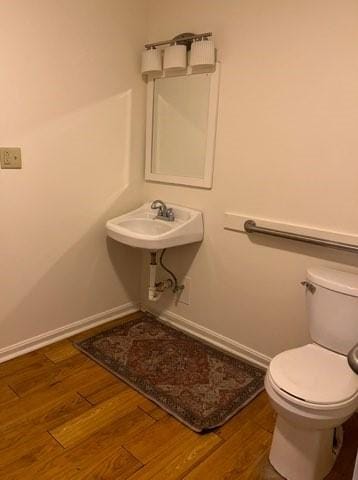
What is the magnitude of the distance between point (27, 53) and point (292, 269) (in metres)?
1.82

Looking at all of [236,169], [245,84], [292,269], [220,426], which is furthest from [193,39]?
[220,426]

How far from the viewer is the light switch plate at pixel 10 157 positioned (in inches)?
76.2

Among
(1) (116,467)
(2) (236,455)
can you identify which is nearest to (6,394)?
(1) (116,467)

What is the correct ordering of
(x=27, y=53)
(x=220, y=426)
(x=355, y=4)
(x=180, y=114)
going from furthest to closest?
(x=180, y=114) → (x=27, y=53) → (x=220, y=426) → (x=355, y=4)

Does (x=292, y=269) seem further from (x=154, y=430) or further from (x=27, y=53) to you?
(x=27, y=53)

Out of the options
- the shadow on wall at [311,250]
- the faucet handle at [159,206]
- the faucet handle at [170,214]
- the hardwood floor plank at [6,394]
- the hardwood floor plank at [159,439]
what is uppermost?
the faucet handle at [159,206]

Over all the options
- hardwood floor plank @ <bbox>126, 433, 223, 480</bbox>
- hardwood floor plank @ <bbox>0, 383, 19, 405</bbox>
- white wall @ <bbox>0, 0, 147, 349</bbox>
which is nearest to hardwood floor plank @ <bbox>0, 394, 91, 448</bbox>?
hardwood floor plank @ <bbox>0, 383, 19, 405</bbox>

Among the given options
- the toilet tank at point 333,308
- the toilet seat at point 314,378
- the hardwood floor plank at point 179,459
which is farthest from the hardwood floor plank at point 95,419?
the toilet tank at point 333,308

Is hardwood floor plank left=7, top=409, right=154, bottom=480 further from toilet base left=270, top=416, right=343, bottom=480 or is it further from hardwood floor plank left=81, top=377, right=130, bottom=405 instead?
toilet base left=270, top=416, right=343, bottom=480

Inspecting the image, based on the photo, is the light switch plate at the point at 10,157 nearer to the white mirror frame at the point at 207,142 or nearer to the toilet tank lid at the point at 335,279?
the white mirror frame at the point at 207,142

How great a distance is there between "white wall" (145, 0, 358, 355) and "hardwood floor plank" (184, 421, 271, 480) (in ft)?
1.85

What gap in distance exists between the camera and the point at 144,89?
2549 millimetres

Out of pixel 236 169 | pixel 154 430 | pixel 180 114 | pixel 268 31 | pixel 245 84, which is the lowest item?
pixel 154 430

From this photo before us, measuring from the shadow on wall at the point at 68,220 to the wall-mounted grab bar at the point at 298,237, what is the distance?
3.13ft
